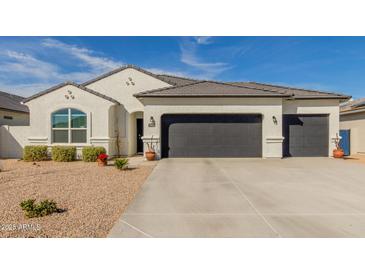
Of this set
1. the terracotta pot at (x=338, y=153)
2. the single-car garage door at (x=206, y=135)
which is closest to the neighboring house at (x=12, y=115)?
the single-car garage door at (x=206, y=135)

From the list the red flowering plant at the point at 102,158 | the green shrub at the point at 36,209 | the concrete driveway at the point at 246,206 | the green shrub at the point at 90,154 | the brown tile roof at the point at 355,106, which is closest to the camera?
the concrete driveway at the point at 246,206

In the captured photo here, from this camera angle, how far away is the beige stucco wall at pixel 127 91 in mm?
13844

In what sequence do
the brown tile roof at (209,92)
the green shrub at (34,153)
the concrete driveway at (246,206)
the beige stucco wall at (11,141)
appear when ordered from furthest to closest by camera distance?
1. the beige stucco wall at (11,141)
2. the brown tile roof at (209,92)
3. the green shrub at (34,153)
4. the concrete driveway at (246,206)

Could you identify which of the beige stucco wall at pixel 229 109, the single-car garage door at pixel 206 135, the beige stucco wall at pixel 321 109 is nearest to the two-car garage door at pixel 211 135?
the single-car garage door at pixel 206 135

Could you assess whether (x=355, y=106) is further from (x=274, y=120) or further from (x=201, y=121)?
(x=201, y=121)

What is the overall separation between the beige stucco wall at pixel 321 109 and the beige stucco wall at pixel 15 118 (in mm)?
20406

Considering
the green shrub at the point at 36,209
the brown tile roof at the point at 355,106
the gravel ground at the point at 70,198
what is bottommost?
the gravel ground at the point at 70,198

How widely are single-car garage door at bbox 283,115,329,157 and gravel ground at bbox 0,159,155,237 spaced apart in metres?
9.48

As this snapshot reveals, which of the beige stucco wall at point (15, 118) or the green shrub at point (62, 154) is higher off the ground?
the beige stucco wall at point (15, 118)

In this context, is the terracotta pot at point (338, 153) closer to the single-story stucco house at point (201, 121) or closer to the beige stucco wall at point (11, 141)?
the single-story stucco house at point (201, 121)

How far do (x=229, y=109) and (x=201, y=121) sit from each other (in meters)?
1.82

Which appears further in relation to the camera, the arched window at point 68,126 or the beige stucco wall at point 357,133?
the beige stucco wall at point 357,133

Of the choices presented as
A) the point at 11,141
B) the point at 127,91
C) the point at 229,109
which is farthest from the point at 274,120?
the point at 11,141

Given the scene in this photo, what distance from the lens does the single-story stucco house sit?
12.0 metres
